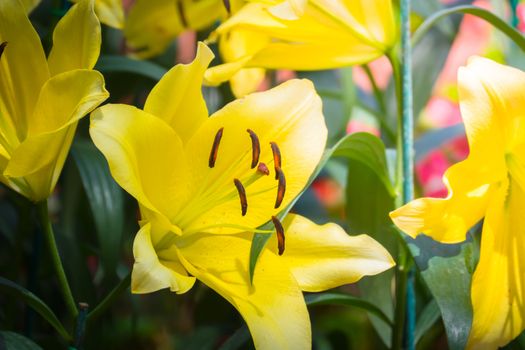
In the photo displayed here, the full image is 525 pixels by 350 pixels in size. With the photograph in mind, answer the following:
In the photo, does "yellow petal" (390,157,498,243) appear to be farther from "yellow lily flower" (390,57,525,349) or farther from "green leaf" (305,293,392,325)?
"green leaf" (305,293,392,325)

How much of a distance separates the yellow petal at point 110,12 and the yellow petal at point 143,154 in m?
0.20

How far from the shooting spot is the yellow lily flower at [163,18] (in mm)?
786

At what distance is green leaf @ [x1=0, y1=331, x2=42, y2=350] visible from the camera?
0.52m

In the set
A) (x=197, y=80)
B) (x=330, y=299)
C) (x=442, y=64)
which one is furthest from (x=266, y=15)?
(x=442, y=64)

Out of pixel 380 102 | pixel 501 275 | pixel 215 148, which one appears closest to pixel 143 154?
pixel 215 148

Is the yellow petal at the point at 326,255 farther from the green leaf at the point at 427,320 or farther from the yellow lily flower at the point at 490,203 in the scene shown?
the green leaf at the point at 427,320

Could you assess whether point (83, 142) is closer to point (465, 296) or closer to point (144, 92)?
point (144, 92)

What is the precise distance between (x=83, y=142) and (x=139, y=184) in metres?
0.36

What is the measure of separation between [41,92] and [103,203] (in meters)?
0.25

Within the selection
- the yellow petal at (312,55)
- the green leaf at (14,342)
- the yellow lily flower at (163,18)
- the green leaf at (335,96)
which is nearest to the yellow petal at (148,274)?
the green leaf at (14,342)

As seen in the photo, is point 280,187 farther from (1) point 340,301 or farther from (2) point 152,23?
(2) point 152,23

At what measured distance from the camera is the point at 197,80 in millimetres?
532

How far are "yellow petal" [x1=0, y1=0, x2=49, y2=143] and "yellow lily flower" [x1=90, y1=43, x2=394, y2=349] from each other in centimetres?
8

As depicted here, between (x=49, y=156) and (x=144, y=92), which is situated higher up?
(x=49, y=156)
